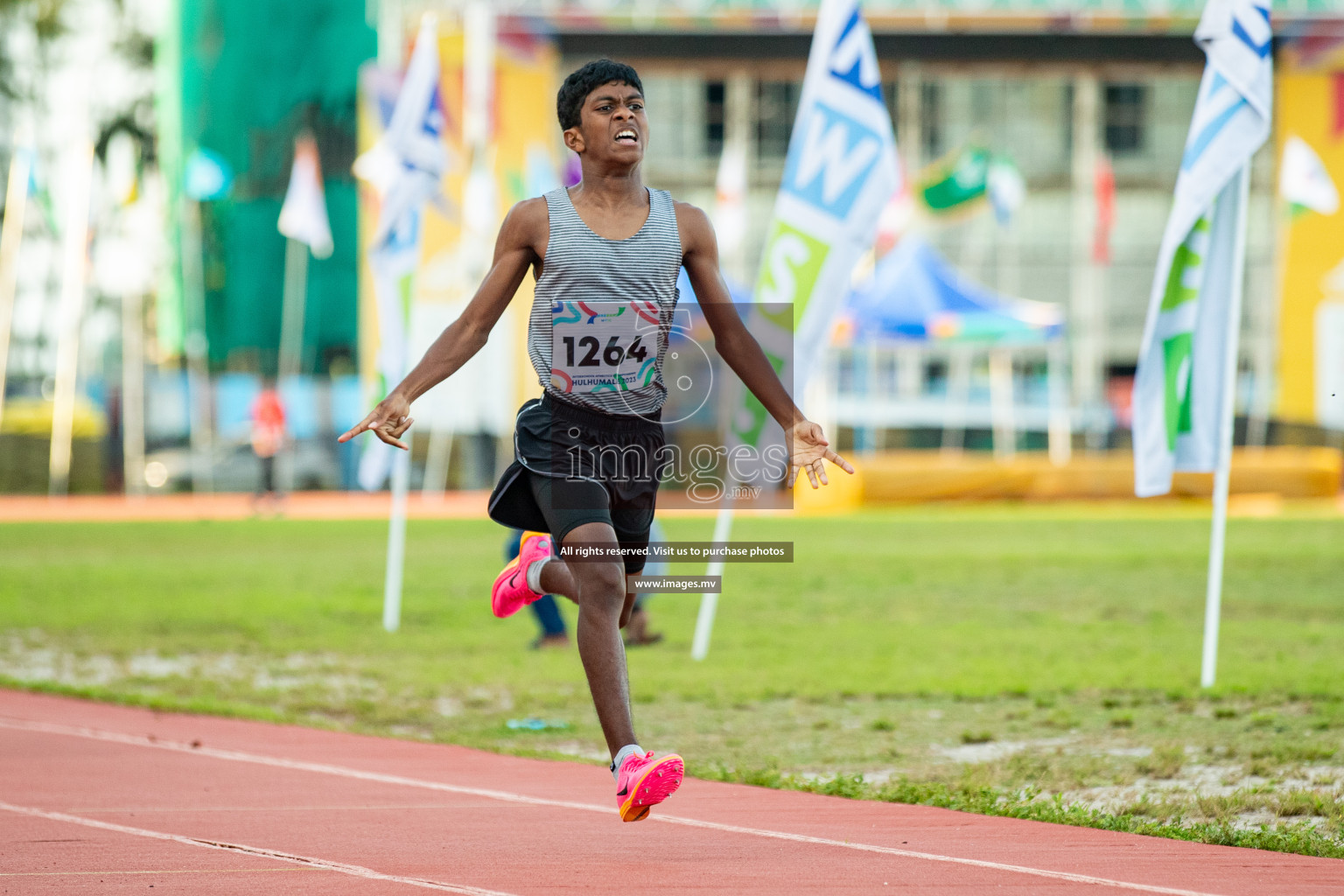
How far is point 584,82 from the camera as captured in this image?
189 inches

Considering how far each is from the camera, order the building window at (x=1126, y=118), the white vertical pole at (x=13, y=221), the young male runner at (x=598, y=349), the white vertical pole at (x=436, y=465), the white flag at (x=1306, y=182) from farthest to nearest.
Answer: the building window at (x=1126, y=118)
the white vertical pole at (x=436, y=465)
the white vertical pole at (x=13, y=221)
the white flag at (x=1306, y=182)
the young male runner at (x=598, y=349)

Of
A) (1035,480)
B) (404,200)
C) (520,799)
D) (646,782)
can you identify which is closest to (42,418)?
(1035,480)

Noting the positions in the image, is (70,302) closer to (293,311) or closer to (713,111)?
(293,311)

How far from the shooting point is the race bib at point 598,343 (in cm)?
485

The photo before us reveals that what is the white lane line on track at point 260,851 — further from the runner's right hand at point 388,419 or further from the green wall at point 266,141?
the green wall at point 266,141

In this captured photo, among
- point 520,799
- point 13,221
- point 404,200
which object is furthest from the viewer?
point 13,221

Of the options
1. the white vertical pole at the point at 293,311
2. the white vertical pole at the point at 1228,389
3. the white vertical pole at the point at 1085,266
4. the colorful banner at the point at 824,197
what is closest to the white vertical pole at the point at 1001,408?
the white vertical pole at the point at 1085,266

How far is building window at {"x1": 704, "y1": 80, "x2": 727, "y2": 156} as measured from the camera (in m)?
47.6

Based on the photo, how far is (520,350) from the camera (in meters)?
41.4

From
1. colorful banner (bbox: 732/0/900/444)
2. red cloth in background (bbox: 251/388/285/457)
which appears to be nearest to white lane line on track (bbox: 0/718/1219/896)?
colorful banner (bbox: 732/0/900/444)

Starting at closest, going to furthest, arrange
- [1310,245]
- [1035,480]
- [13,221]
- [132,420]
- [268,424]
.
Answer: [268,424], [1035,480], [132,420], [13,221], [1310,245]

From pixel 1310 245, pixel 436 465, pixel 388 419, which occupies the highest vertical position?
pixel 1310 245

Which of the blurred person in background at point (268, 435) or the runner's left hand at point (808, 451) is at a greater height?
the runner's left hand at point (808, 451)

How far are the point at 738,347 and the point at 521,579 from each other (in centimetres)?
107
